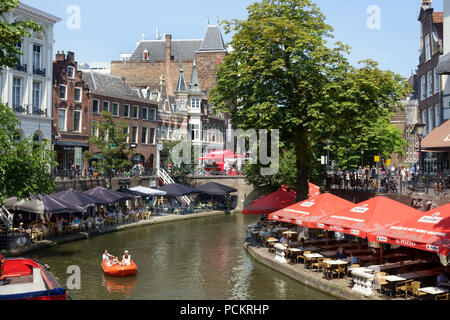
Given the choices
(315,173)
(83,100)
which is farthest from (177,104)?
(315,173)

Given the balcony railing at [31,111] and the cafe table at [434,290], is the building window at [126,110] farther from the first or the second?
the cafe table at [434,290]

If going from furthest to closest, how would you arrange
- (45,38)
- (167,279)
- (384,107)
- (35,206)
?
1. (45,38)
2. (35,206)
3. (384,107)
4. (167,279)

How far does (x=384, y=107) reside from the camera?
2591cm

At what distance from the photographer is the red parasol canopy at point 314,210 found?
2144 centimetres

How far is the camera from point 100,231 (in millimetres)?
34500

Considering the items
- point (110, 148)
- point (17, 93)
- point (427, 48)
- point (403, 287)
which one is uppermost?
point (427, 48)

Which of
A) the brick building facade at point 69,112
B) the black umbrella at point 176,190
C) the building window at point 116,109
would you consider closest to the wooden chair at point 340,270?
the black umbrella at point 176,190

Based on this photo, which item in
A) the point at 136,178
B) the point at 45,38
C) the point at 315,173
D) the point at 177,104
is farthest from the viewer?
the point at 177,104

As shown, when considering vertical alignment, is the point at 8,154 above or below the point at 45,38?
below

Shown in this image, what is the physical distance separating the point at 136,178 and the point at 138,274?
29.3 meters

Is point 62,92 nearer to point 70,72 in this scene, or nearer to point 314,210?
point 70,72

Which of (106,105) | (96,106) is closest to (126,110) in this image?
(106,105)

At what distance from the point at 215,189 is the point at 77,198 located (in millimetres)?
22188

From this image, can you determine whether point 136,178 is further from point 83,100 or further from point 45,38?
point 45,38
